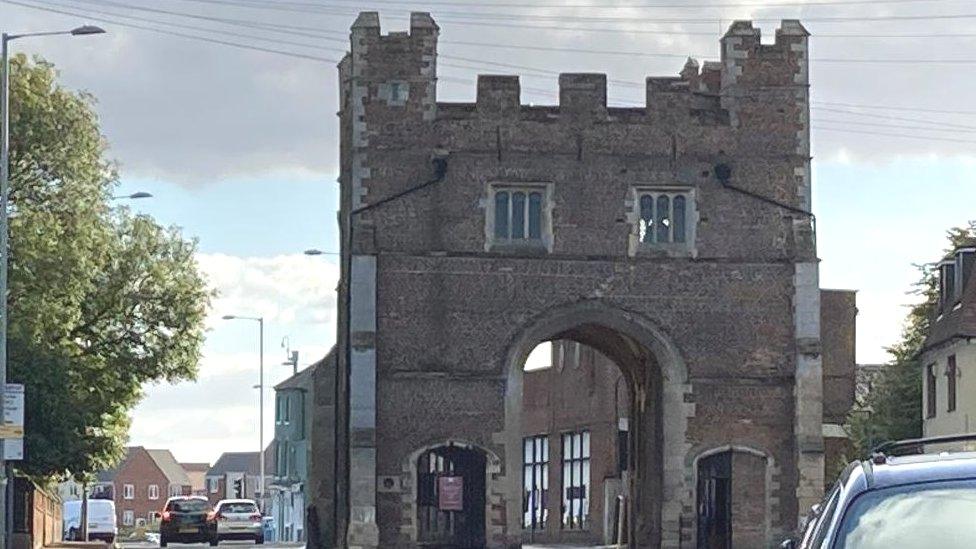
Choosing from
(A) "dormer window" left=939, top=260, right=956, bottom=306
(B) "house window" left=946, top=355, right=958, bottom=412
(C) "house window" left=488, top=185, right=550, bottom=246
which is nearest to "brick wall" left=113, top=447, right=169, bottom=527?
(A) "dormer window" left=939, top=260, right=956, bottom=306

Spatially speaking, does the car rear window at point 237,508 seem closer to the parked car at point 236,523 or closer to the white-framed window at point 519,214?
the parked car at point 236,523

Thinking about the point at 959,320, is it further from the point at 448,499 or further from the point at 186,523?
the point at 186,523

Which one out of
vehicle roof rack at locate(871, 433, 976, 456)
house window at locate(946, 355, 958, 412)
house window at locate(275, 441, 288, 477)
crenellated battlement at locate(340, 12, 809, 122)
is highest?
crenellated battlement at locate(340, 12, 809, 122)

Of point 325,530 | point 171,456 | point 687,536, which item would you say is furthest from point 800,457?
point 171,456

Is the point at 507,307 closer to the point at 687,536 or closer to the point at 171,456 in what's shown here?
the point at 687,536

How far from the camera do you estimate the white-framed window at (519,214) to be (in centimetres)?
4731

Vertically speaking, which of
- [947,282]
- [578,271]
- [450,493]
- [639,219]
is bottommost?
[450,493]

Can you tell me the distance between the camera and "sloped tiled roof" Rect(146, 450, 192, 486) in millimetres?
185125

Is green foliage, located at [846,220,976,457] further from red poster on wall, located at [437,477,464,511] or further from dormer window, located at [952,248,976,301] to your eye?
red poster on wall, located at [437,477,464,511]

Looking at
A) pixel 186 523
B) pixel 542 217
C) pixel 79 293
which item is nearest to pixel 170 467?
pixel 186 523

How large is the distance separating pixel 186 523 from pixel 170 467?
128830 mm

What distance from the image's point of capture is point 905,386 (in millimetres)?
60688

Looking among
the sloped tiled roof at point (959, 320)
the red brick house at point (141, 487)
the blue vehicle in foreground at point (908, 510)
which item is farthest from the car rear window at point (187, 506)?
the red brick house at point (141, 487)

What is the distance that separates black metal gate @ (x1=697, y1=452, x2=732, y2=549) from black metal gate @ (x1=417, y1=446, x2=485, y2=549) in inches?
194
